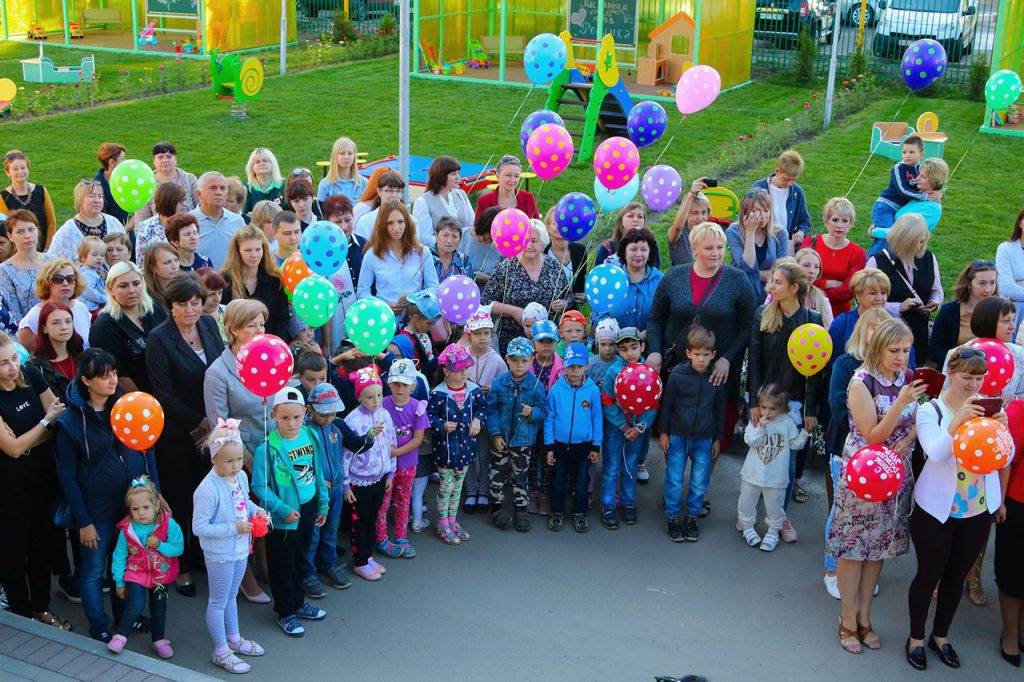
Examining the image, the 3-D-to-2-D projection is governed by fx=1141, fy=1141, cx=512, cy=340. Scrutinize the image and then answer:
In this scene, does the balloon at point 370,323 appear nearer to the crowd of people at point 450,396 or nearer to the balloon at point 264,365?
the crowd of people at point 450,396

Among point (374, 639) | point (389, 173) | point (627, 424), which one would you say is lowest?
point (374, 639)

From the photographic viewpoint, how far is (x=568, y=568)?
7055 mm

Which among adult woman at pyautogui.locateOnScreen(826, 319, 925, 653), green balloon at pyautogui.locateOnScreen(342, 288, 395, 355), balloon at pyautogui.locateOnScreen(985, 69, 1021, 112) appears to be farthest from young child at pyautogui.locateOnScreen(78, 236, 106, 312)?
balloon at pyautogui.locateOnScreen(985, 69, 1021, 112)

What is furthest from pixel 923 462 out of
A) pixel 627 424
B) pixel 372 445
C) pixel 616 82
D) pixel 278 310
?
pixel 616 82

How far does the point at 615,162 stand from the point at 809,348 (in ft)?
7.79

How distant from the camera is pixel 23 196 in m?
9.72

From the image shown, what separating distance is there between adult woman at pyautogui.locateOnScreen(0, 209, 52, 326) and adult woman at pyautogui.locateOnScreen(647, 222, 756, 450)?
167 inches

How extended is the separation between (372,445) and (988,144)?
13894mm

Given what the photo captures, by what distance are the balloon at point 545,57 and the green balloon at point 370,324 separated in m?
5.10

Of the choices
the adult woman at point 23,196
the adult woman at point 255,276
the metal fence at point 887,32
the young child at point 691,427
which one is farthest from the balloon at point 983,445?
the metal fence at point 887,32

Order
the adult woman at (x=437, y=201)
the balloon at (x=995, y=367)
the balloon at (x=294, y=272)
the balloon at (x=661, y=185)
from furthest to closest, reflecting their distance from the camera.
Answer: the adult woman at (x=437, y=201)
the balloon at (x=661, y=185)
the balloon at (x=294, y=272)
the balloon at (x=995, y=367)

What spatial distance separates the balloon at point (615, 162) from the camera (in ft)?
28.4

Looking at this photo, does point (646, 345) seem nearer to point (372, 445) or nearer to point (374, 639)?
point (372, 445)

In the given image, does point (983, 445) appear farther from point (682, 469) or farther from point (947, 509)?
point (682, 469)
